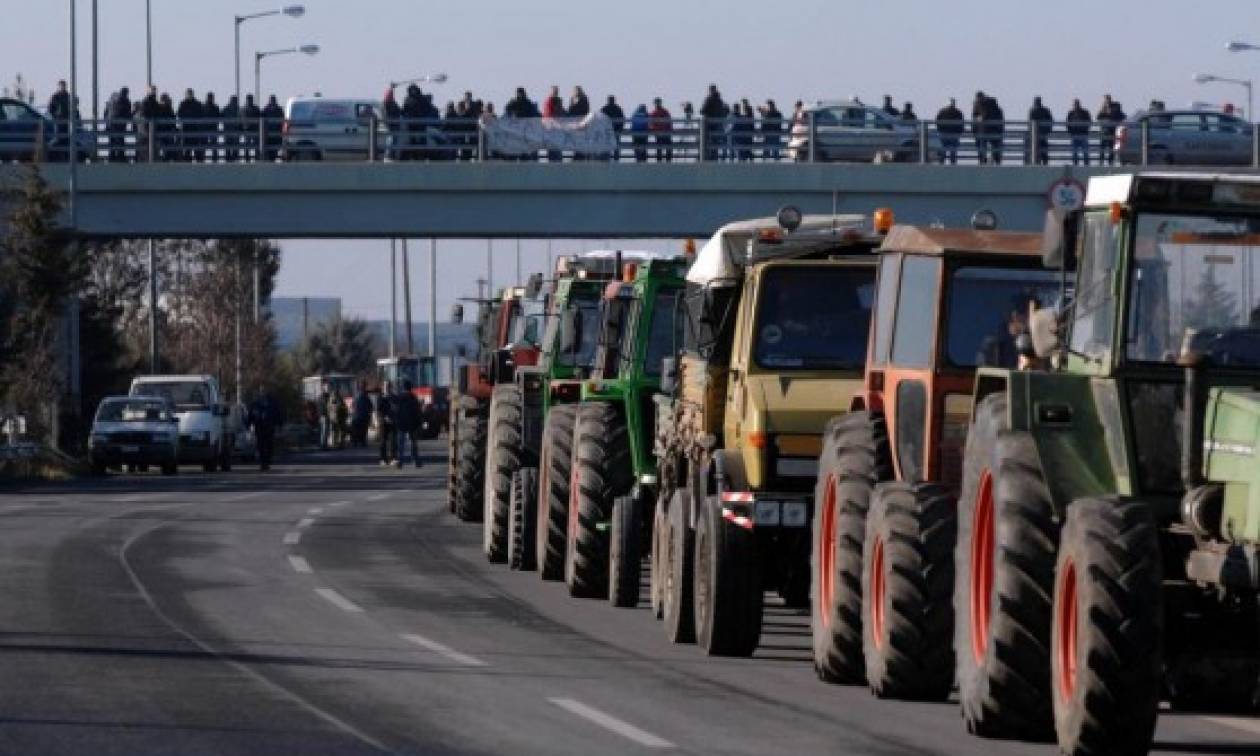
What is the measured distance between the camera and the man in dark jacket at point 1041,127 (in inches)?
2302

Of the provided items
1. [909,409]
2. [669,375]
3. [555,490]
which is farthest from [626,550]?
[909,409]

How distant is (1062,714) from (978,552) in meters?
1.51

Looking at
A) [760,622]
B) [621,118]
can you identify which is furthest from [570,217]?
[760,622]

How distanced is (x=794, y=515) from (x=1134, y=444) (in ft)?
16.9

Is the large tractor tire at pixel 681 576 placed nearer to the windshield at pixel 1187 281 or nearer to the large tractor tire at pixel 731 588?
the large tractor tire at pixel 731 588

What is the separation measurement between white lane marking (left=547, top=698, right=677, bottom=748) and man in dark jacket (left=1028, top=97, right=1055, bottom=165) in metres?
44.4

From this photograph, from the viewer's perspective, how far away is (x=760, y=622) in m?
18.2

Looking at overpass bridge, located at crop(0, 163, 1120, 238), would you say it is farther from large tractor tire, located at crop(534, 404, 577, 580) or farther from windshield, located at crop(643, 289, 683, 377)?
windshield, located at crop(643, 289, 683, 377)

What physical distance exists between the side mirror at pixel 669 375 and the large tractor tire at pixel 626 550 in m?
0.91

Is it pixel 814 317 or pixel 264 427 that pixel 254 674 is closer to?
pixel 814 317

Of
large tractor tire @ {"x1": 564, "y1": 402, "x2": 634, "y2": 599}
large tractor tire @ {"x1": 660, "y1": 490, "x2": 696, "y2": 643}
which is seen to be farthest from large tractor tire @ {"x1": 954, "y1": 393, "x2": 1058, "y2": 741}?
large tractor tire @ {"x1": 564, "y1": 402, "x2": 634, "y2": 599}

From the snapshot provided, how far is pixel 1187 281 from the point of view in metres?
13.0

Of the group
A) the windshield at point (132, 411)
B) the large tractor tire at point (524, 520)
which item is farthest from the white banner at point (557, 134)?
the large tractor tire at point (524, 520)

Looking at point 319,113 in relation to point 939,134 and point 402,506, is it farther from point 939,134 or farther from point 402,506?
point 402,506
